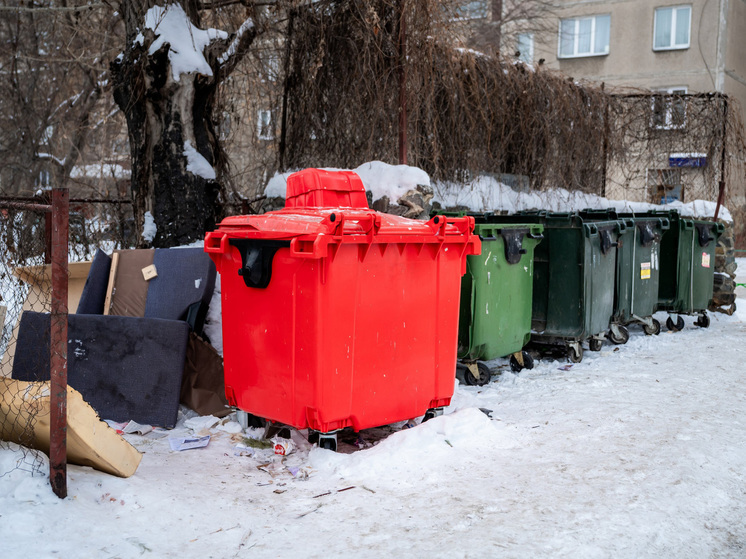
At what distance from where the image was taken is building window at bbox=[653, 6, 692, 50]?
22062mm

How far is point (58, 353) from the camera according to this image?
10.5 feet

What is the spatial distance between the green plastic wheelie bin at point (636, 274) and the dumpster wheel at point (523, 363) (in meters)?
1.51

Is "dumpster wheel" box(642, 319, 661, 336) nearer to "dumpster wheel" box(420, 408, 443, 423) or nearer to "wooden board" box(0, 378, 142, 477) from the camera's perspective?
"dumpster wheel" box(420, 408, 443, 423)

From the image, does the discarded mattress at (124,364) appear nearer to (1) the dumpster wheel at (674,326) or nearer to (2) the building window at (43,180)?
(1) the dumpster wheel at (674,326)

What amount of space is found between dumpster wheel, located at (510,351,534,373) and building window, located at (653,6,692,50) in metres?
18.9

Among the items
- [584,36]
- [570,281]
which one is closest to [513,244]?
[570,281]

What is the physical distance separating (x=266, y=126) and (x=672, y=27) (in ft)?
60.1

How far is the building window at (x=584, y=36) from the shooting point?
2339 cm

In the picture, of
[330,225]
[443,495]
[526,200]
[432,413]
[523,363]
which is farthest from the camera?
[526,200]

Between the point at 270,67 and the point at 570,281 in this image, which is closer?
the point at 570,281

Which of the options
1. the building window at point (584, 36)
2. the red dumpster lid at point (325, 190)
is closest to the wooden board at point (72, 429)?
the red dumpster lid at point (325, 190)

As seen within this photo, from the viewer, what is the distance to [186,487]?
3629mm

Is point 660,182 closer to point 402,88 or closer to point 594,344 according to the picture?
point 594,344

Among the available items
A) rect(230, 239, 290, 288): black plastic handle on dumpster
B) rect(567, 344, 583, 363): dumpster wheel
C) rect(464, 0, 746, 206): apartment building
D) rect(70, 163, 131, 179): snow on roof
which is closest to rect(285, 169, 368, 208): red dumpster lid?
rect(230, 239, 290, 288): black plastic handle on dumpster
